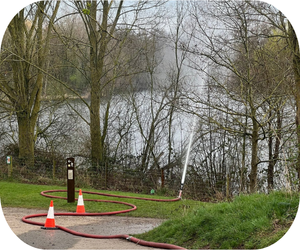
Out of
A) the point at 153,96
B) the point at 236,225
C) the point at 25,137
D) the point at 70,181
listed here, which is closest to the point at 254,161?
the point at 153,96

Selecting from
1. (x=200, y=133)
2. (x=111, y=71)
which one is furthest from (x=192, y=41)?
(x=111, y=71)

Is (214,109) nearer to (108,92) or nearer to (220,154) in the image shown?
(220,154)

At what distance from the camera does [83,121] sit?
10.6 meters

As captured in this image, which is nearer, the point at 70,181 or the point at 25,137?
the point at 70,181

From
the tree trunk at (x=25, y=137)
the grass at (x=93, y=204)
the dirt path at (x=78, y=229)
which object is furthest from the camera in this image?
the tree trunk at (x=25, y=137)

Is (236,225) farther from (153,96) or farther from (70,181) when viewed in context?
(153,96)

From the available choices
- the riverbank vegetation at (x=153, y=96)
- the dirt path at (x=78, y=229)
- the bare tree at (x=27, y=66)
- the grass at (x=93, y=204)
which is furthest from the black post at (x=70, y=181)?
the bare tree at (x=27, y=66)

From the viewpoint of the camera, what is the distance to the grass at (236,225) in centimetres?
389

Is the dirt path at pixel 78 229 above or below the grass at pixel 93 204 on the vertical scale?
below

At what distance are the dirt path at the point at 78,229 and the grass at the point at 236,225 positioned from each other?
44 cm

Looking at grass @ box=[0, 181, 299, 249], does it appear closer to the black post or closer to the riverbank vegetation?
the riverbank vegetation

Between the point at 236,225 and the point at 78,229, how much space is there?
7.26 ft

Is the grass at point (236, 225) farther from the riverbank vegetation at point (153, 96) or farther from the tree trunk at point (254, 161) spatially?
the tree trunk at point (254, 161)

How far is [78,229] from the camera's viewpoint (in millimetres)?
5207
